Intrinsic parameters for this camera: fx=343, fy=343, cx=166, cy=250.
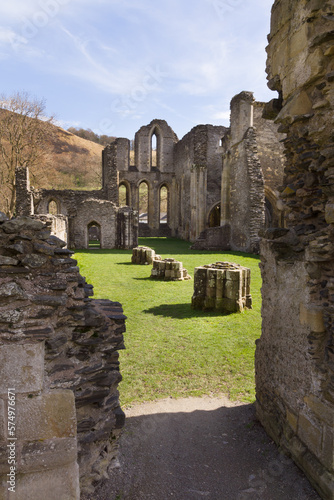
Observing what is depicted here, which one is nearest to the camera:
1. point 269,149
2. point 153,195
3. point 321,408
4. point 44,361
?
point 44,361

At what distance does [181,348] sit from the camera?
565 centimetres

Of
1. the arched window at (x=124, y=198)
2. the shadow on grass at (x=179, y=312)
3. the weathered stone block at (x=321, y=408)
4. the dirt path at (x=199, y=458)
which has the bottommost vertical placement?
the dirt path at (x=199, y=458)

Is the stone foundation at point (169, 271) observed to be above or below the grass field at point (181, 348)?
above

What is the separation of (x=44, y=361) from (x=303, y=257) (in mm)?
2334

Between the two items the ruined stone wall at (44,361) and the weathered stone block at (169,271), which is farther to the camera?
the weathered stone block at (169,271)

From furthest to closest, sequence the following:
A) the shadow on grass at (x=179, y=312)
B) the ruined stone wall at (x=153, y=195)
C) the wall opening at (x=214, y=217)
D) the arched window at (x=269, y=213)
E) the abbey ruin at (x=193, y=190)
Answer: the ruined stone wall at (x=153, y=195) < the wall opening at (x=214, y=217) < the arched window at (x=269, y=213) < the abbey ruin at (x=193, y=190) < the shadow on grass at (x=179, y=312)

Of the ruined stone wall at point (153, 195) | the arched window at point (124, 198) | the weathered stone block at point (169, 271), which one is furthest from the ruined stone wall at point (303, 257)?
the arched window at point (124, 198)

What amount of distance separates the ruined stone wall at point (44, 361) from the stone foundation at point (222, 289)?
4.93 m

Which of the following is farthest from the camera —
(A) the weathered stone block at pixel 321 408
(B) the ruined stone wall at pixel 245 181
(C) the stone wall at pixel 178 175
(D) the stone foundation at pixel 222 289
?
(C) the stone wall at pixel 178 175

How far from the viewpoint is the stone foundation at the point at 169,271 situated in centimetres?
1087

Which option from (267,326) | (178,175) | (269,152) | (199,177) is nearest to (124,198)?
(178,175)

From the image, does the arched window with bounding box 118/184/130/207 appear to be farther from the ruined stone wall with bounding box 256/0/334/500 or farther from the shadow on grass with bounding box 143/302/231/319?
the ruined stone wall with bounding box 256/0/334/500

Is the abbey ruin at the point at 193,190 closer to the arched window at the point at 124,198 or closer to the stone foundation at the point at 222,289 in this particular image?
the arched window at the point at 124,198

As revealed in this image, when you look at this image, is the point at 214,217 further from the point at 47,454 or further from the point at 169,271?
the point at 47,454
